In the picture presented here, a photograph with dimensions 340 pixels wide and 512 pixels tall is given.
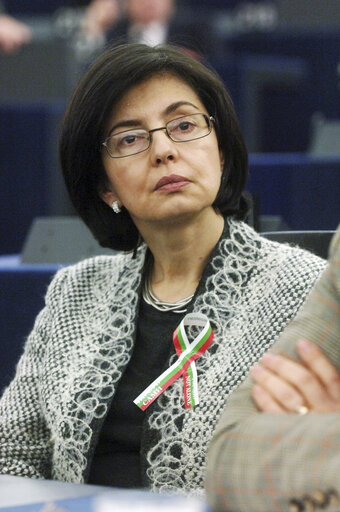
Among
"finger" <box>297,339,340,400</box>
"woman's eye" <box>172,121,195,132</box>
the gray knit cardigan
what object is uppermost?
"woman's eye" <box>172,121,195,132</box>

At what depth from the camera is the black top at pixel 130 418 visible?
2.42 metres

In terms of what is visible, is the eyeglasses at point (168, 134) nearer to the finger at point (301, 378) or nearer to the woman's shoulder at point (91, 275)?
the woman's shoulder at point (91, 275)

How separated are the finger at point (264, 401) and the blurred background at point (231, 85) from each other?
333 centimetres

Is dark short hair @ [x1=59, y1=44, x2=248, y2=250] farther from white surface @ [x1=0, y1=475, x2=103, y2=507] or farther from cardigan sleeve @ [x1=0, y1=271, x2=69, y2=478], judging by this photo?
white surface @ [x1=0, y1=475, x2=103, y2=507]

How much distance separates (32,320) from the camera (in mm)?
3580

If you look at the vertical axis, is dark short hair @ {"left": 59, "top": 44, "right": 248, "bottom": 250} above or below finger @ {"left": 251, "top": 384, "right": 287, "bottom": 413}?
above

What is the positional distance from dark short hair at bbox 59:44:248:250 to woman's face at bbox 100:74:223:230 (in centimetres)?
3

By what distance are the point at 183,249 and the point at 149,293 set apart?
6.9 inches

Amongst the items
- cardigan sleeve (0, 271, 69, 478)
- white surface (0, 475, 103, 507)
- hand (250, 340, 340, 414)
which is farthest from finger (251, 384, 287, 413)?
cardigan sleeve (0, 271, 69, 478)

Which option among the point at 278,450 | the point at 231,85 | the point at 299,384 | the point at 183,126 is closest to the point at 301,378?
the point at 299,384

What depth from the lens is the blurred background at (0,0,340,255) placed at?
5316 mm

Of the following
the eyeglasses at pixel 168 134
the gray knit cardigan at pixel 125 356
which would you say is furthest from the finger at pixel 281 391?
the eyeglasses at pixel 168 134

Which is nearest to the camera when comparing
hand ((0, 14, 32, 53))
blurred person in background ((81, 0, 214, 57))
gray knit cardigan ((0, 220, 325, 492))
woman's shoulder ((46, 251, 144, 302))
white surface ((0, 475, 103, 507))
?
white surface ((0, 475, 103, 507))

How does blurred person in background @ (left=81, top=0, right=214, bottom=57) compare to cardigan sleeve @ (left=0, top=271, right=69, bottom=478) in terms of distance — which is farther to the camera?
blurred person in background @ (left=81, top=0, right=214, bottom=57)
